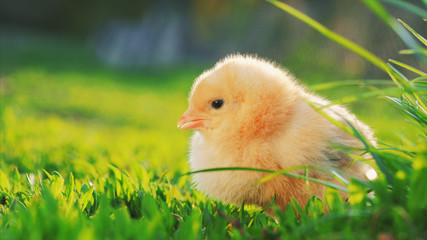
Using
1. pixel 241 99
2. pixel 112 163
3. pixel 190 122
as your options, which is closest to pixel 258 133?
pixel 241 99

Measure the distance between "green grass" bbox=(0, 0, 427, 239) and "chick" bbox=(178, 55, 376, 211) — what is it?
12 cm

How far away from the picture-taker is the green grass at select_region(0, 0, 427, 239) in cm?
113

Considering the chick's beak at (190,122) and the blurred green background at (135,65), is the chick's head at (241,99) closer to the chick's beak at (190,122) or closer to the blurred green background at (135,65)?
the chick's beak at (190,122)

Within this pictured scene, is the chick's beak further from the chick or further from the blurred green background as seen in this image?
the blurred green background

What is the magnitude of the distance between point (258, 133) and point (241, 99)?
0.62 ft

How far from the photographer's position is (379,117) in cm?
661

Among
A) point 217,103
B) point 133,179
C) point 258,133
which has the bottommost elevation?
point 133,179

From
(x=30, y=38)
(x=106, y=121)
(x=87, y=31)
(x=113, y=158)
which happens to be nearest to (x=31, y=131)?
(x=113, y=158)

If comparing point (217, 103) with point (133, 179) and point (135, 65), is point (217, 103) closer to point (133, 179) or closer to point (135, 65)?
point (133, 179)

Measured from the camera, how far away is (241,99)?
183cm

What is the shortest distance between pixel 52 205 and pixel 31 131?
3.12m

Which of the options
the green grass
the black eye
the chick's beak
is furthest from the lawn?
A: the black eye

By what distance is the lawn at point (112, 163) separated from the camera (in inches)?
46.0

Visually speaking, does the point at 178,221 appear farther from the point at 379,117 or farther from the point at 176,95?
the point at 176,95
